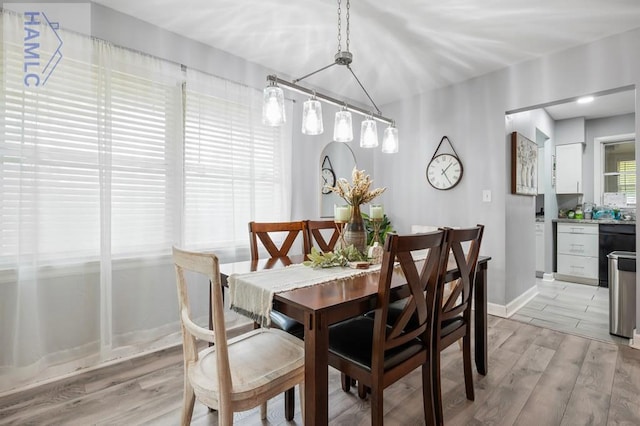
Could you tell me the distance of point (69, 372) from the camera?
207 centimetres

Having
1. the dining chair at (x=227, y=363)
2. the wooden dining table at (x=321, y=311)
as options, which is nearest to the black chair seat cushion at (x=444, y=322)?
the wooden dining table at (x=321, y=311)

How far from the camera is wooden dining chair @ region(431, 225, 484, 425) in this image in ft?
5.08

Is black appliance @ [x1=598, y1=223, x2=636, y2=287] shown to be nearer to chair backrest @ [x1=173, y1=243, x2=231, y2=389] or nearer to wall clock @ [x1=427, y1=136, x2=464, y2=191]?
wall clock @ [x1=427, y1=136, x2=464, y2=191]

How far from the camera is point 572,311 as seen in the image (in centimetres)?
336

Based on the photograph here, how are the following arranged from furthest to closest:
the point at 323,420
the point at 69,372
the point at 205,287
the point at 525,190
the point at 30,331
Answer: the point at 525,190 → the point at 205,287 → the point at 69,372 → the point at 30,331 → the point at 323,420

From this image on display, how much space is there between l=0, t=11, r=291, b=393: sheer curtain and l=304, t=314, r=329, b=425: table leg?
172 cm

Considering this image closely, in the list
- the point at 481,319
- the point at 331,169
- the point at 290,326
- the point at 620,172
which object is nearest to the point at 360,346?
the point at 290,326

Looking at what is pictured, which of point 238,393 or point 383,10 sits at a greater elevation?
point 383,10

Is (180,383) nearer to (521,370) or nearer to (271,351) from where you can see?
(271,351)

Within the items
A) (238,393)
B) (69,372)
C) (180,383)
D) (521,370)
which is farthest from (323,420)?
(69,372)

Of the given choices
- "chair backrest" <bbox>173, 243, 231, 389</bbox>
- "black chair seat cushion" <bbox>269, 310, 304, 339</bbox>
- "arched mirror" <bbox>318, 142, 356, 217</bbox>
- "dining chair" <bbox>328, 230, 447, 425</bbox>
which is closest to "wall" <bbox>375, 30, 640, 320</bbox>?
"arched mirror" <bbox>318, 142, 356, 217</bbox>

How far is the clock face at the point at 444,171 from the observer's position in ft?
11.6

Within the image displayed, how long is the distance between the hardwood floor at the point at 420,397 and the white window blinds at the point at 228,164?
41.8 inches

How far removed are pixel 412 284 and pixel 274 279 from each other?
2.06 feet
